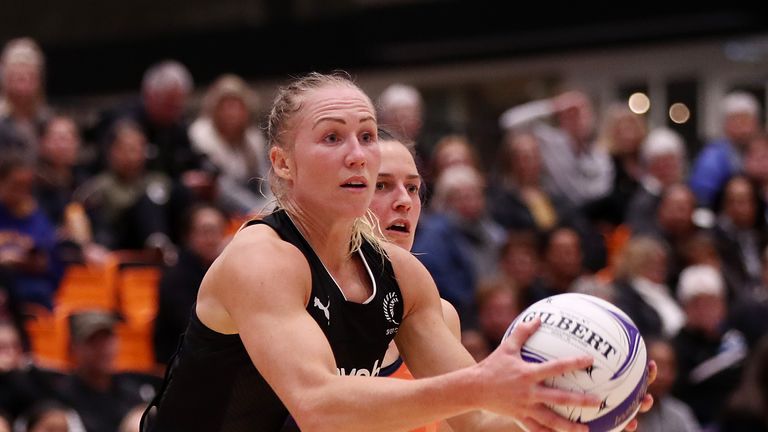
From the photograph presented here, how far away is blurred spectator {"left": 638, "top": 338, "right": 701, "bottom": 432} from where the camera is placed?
8375mm

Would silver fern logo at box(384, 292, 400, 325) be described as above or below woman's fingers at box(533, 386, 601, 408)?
below

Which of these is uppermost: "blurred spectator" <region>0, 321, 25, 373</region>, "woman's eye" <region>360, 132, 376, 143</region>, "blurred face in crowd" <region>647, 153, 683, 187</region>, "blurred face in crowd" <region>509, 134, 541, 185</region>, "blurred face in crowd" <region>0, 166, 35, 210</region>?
"woman's eye" <region>360, 132, 376, 143</region>

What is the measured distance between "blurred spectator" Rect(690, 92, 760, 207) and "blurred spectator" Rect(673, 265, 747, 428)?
6.95ft

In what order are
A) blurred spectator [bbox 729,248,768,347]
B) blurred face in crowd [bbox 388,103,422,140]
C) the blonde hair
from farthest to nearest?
1. blurred face in crowd [bbox 388,103,422,140]
2. blurred spectator [bbox 729,248,768,347]
3. the blonde hair

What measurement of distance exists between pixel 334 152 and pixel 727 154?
8640mm

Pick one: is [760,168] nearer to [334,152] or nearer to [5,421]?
[5,421]

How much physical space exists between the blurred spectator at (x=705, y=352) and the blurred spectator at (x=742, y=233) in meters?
1.12

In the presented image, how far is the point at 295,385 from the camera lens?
3209 millimetres

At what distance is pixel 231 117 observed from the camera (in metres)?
9.78

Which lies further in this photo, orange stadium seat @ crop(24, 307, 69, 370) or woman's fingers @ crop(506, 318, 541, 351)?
orange stadium seat @ crop(24, 307, 69, 370)

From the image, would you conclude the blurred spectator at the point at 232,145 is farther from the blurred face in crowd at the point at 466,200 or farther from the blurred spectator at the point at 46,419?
the blurred spectator at the point at 46,419

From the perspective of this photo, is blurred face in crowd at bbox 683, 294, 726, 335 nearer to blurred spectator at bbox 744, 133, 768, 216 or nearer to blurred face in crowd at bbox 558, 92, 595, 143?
blurred spectator at bbox 744, 133, 768, 216

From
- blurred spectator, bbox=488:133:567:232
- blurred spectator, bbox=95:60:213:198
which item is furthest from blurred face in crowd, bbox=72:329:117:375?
blurred spectator, bbox=488:133:567:232

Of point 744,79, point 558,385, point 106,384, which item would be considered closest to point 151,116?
point 106,384
